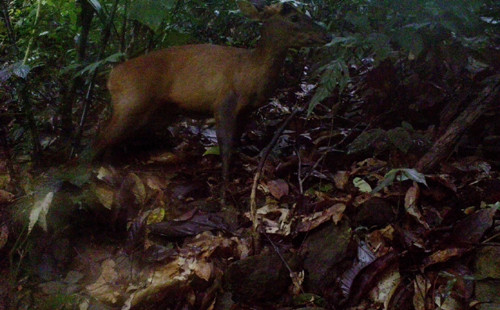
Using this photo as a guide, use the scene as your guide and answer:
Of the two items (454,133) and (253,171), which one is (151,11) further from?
(454,133)

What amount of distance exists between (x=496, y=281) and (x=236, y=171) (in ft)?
7.10

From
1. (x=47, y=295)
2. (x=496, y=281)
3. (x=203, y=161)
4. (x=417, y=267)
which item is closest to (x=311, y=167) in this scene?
(x=203, y=161)

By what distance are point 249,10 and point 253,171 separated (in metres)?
1.33

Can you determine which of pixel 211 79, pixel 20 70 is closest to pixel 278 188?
pixel 211 79

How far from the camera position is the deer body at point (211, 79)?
384cm

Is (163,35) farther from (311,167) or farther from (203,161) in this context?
(311,167)

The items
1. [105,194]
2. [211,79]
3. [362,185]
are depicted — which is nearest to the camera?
[362,185]

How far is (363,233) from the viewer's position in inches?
114

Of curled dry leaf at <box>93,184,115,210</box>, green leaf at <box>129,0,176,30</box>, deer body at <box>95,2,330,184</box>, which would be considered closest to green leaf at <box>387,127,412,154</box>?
deer body at <box>95,2,330,184</box>

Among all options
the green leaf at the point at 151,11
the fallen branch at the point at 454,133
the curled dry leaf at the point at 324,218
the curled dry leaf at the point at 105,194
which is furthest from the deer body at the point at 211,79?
the fallen branch at the point at 454,133

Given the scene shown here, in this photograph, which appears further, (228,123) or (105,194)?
(228,123)

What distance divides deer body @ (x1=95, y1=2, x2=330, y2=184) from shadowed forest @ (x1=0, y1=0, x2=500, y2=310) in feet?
0.04

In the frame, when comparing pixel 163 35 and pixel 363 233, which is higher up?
pixel 163 35

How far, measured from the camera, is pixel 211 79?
407 cm
